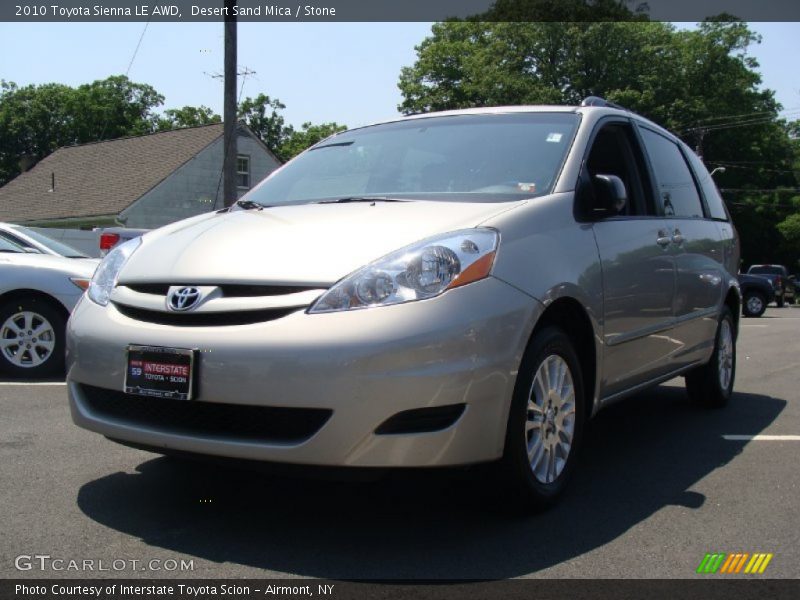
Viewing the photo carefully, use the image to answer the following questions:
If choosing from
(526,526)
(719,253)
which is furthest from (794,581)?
(719,253)

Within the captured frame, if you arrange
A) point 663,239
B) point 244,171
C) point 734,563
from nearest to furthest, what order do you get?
point 734,563
point 663,239
point 244,171

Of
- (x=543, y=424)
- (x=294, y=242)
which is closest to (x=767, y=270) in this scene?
(x=543, y=424)

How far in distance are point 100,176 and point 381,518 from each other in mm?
32969

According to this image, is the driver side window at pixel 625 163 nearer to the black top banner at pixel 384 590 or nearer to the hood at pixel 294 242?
the hood at pixel 294 242

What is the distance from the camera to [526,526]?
343 cm

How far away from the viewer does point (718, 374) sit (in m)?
6.13

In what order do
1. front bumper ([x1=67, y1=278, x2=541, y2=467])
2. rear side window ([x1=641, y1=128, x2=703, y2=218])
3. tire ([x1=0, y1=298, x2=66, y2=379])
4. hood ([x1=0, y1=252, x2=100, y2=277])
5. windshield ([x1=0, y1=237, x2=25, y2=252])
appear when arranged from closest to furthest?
front bumper ([x1=67, y1=278, x2=541, y2=467]) < rear side window ([x1=641, y1=128, x2=703, y2=218]) < tire ([x1=0, y1=298, x2=66, y2=379]) < hood ([x1=0, y1=252, x2=100, y2=277]) < windshield ([x1=0, y1=237, x2=25, y2=252])

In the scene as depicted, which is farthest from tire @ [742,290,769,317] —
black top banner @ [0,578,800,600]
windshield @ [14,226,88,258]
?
black top banner @ [0,578,800,600]

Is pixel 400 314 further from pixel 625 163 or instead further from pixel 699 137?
pixel 699 137

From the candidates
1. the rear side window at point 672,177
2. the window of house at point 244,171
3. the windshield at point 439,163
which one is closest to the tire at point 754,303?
the window of house at point 244,171

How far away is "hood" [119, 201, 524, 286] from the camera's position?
3.21 m

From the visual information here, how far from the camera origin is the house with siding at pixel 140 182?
30.9 metres

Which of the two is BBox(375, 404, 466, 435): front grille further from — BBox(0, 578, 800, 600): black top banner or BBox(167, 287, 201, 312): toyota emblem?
BBox(167, 287, 201, 312): toyota emblem

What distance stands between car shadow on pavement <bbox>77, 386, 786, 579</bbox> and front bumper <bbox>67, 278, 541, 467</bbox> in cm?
34
